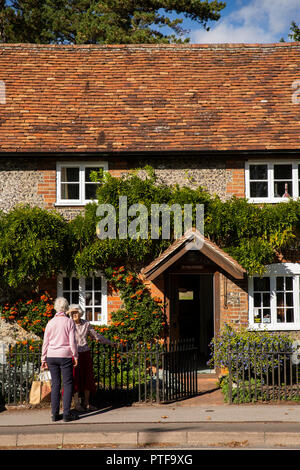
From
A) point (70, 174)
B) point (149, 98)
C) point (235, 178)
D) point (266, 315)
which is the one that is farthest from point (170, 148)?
point (266, 315)

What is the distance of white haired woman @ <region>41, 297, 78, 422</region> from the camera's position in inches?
334

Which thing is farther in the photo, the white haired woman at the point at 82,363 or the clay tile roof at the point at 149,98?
the clay tile roof at the point at 149,98

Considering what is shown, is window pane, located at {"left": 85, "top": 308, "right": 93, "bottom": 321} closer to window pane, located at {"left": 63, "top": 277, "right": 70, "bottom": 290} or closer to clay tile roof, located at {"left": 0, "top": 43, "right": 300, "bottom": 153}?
window pane, located at {"left": 63, "top": 277, "right": 70, "bottom": 290}

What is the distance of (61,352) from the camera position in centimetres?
848

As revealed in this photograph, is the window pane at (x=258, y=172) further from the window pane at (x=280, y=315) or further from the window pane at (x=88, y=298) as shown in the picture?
the window pane at (x=88, y=298)

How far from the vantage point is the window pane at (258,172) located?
14086 millimetres

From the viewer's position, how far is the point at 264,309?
45.0 ft

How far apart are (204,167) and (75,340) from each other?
6819mm

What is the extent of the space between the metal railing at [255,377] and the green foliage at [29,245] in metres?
4.79

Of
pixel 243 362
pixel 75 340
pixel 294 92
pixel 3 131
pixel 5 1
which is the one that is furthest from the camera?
pixel 5 1

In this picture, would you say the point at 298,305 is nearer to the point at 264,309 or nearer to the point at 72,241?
the point at 264,309

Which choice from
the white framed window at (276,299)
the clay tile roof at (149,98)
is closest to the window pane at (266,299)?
the white framed window at (276,299)

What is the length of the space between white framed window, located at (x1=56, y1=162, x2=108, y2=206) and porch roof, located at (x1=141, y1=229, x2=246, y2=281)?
2.64 metres

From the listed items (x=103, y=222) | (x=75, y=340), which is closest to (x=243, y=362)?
(x=75, y=340)
